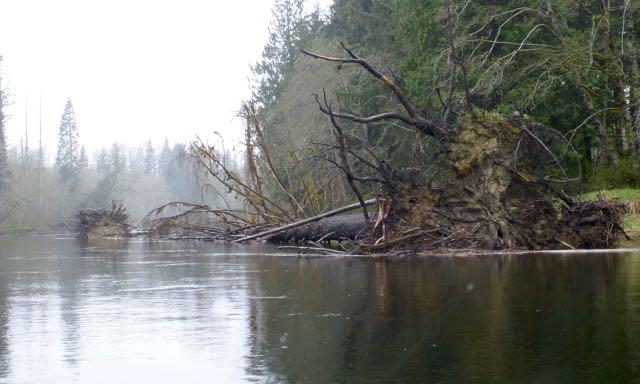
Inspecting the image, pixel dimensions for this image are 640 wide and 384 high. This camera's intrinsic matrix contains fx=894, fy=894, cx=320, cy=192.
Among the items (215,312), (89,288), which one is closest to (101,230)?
(89,288)

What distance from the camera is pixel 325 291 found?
36.3 ft

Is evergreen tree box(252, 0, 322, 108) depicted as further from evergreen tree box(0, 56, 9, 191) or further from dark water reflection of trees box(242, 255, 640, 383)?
dark water reflection of trees box(242, 255, 640, 383)

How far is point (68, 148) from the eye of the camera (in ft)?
424

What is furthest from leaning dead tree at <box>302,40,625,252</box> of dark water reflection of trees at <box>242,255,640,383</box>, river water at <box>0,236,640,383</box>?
dark water reflection of trees at <box>242,255,640,383</box>

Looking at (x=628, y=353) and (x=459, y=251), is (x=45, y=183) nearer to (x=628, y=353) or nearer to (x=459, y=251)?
(x=459, y=251)

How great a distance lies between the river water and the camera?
575 centimetres

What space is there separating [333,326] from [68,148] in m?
127

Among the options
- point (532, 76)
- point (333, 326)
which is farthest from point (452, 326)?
point (532, 76)

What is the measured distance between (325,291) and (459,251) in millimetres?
7822

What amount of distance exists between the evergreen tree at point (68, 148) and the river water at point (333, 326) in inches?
4414

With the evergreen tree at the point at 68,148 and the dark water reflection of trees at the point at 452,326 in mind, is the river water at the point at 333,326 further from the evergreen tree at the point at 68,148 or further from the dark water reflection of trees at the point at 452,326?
the evergreen tree at the point at 68,148

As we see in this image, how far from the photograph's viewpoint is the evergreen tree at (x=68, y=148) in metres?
122

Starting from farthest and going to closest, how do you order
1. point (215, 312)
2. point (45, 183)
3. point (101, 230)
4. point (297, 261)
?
point (45, 183) < point (101, 230) < point (297, 261) < point (215, 312)

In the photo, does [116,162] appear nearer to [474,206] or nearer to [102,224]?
[102,224]
